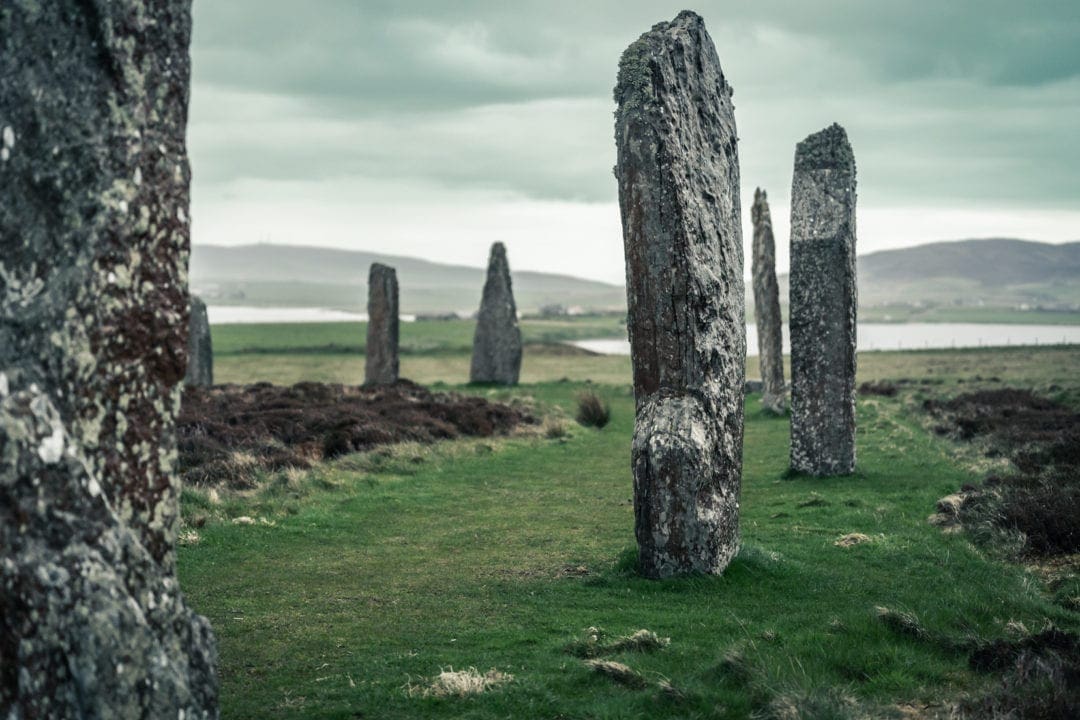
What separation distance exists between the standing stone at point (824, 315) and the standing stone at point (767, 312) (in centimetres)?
858

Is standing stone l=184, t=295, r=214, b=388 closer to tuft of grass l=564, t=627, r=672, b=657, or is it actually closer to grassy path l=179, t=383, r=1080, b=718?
grassy path l=179, t=383, r=1080, b=718

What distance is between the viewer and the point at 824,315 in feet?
52.3

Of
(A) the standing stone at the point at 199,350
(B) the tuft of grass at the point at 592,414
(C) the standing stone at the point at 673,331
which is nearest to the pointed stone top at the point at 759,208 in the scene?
(B) the tuft of grass at the point at 592,414

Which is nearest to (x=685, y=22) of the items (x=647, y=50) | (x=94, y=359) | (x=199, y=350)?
(x=647, y=50)

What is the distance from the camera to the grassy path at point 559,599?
645cm

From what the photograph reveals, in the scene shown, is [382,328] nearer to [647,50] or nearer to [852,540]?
[852,540]

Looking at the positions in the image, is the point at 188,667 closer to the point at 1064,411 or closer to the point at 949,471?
the point at 949,471

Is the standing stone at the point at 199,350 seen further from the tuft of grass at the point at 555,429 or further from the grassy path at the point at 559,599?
the grassy path at the point at 559,599

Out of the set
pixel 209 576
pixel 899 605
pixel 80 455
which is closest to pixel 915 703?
pixel 899 605

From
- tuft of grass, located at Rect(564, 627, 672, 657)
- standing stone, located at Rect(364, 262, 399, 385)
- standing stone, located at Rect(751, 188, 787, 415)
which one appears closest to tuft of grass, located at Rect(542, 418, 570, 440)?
standing stone, located at Rect(751, 188, 787, 415)

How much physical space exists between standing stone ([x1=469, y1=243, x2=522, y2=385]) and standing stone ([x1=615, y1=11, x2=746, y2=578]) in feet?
74.0

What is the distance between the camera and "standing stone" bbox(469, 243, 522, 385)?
32.5 meters

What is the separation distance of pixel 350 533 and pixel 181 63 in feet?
24.8

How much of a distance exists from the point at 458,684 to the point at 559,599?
102 inches
